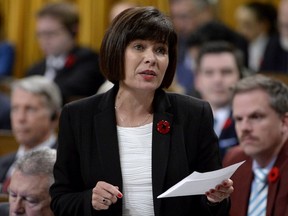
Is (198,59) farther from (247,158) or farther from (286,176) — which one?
(286,176)

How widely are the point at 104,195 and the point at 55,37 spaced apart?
11.2 ft

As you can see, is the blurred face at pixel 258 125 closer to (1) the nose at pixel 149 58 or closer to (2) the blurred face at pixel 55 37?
(1) the nose at pixel 149 58

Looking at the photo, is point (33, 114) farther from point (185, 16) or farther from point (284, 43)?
point (284, 43)

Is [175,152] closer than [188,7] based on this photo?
Yes

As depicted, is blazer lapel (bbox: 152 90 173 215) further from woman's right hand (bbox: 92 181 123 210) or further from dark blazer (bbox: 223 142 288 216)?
dark blazer (bbox: 223 142 288 216)

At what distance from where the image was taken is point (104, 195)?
224 cm

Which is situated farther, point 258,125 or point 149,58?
point 258,125

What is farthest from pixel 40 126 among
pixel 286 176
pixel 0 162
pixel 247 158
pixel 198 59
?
pixel 286 176

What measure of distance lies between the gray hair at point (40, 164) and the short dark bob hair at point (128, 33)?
0.60 metres

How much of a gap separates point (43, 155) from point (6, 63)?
11.4 feet

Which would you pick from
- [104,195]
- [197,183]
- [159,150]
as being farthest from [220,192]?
[104,195]

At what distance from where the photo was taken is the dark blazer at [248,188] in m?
3.00

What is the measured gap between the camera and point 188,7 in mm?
5988

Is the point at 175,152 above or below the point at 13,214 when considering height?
above
